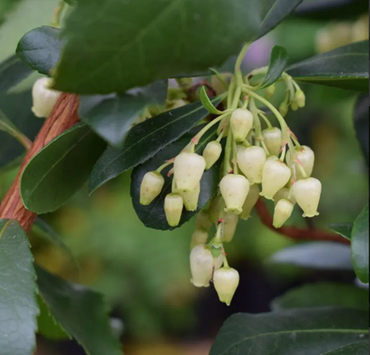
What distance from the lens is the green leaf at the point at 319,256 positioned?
1.08m

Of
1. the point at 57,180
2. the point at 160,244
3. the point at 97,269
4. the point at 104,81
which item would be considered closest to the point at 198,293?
the point at 160,244

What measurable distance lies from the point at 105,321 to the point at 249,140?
1.03 ft

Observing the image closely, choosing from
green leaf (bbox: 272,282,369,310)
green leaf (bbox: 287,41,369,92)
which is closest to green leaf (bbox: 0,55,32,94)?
green leaf (bbox: 287,41,369,92)

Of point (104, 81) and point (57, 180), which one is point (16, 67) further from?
point (104, 81)

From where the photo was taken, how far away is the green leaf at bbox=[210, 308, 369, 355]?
25.1 inches

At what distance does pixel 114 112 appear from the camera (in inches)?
16.5

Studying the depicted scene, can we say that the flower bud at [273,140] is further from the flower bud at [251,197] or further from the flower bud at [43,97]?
the flower bud at [43,97]

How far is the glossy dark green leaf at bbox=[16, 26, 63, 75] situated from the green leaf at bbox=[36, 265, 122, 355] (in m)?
0.31

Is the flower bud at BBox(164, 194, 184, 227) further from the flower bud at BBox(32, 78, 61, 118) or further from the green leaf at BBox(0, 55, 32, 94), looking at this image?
the green leaf at BBox(0, 55, 32, 94)

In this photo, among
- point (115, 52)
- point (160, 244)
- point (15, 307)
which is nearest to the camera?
point (115, 52)

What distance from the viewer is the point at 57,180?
1.90 ft

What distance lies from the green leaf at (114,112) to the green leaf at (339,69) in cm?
23

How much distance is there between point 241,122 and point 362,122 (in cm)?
53

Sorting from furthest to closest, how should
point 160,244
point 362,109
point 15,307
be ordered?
point 160,244, point 362,109, point 15,307
